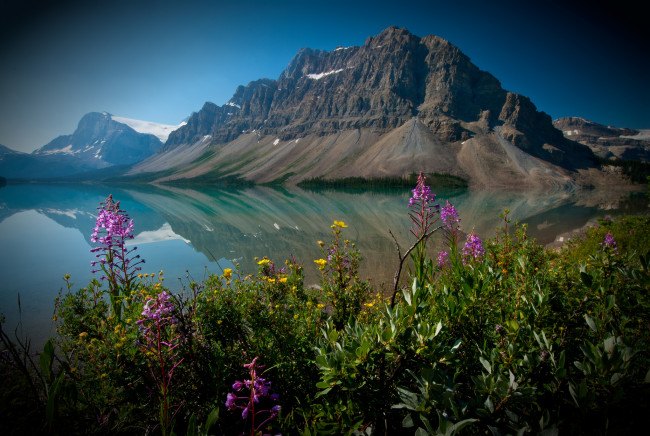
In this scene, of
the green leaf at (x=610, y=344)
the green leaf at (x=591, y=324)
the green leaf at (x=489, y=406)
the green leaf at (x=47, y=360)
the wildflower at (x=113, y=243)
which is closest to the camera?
the green leaf at (x=489, y=406)

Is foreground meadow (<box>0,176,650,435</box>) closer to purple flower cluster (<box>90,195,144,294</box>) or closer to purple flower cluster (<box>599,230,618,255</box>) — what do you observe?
purple flower cluster (<box>599,230,618,255</box>)

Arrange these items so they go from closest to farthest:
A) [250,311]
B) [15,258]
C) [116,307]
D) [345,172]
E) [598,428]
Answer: [598,428]
[250,311]
[116,307]
[15,258]
[345,172]

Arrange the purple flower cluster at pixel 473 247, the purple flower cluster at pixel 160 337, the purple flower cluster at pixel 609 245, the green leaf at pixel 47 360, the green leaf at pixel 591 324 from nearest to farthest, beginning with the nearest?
the green leaf at pixel 47 360 → the green leaf at pixel 591 324 → the purple flower cluster at pixel 160 337 → the purple flower cluster at pixel 609 245 → the purple flower cluster at pixel 473 247

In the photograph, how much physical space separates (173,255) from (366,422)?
24.1 m

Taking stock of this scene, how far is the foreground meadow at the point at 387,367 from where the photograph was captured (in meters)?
1.69

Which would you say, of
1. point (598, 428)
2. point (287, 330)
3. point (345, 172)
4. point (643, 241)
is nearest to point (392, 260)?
point (643, 241)

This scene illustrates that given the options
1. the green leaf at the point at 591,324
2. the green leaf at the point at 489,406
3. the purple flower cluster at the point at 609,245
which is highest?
the purple flower cluster at the point at 609,245

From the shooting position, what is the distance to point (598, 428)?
152 centimetres

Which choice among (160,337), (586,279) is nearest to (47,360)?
(160,337)

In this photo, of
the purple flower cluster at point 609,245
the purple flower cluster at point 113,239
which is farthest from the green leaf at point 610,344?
the purple flower cluster at point 113,239

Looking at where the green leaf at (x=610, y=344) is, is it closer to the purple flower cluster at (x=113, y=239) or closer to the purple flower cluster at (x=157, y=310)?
the purple flower cluster at (x=157, y=310)

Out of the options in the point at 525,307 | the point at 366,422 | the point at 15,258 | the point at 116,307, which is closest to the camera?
the point at 366,422

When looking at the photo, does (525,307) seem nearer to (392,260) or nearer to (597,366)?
(597,366)

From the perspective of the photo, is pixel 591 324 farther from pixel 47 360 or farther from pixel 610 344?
pixel 47 360
